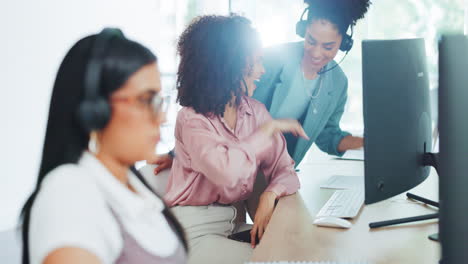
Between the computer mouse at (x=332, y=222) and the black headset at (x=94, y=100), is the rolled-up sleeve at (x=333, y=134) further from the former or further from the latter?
the black headset at (x=94, y=100)

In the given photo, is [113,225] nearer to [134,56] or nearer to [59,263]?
[59,263]

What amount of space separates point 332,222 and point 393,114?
308 mm

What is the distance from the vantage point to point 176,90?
5.53ft

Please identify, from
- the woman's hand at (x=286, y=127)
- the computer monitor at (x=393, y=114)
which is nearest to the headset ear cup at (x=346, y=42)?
the woman's hand at (x=286, y=127)

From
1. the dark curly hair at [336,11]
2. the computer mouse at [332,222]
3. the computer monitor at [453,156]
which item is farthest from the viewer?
the dark curly hair at [336,11]

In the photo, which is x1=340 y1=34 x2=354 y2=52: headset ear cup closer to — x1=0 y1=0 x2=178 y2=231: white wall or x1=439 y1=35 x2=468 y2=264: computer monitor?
x1=0 y1=0 x2=178 y2=231: white wall

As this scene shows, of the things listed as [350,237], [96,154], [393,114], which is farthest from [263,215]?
[96,154]

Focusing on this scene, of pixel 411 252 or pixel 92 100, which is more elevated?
pixel 92 100

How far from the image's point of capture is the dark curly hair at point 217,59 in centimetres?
158

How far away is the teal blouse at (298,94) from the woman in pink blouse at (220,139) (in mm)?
389

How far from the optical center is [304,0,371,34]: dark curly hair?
6.23 feet

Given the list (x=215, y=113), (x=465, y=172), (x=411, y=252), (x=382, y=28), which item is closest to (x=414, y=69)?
(x=411, y=252)

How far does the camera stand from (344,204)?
1.36 metres

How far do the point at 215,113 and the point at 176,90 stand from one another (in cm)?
21
